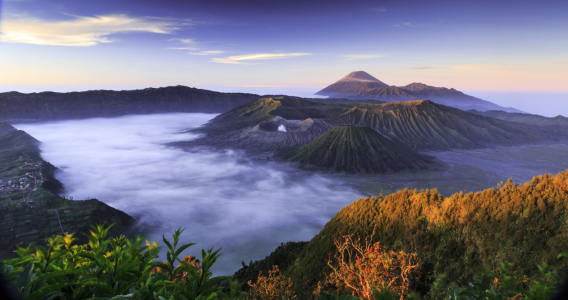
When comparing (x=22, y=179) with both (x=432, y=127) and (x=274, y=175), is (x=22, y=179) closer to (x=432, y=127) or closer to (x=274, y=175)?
(x=274, y=175)

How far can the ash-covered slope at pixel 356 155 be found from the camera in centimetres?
6950

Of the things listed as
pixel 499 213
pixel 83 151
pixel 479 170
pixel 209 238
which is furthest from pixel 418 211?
pixel 83 151

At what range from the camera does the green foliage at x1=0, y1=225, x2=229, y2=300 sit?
234cm

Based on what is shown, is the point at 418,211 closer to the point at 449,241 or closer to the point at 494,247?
the point at 449,241

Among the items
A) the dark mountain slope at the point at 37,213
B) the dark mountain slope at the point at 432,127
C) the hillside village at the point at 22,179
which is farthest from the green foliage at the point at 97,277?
the dark mountain slope at the point at 432,127

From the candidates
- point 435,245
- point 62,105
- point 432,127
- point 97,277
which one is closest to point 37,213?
point 97,277

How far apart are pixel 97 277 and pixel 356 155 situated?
7151 centimetres

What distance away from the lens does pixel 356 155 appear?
2798 inches

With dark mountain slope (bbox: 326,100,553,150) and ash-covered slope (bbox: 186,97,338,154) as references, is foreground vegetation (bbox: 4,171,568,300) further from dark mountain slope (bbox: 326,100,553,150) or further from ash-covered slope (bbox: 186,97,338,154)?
dark mountain slope (bbox: 326,100,553,150)

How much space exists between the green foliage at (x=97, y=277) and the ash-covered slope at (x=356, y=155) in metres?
68.0

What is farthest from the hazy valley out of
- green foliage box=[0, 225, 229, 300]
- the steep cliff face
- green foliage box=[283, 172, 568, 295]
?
green foliage box=[0, 225, 229, 300]

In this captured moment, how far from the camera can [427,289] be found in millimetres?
12242

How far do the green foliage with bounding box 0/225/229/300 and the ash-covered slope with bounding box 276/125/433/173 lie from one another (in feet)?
223

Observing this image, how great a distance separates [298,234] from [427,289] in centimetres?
2861
